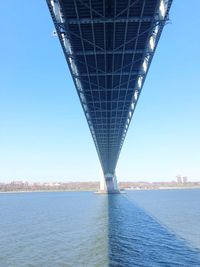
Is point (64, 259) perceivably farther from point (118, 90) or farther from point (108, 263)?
point (118, 90)

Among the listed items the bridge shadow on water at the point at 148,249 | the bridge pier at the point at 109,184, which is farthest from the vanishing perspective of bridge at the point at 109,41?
the bridge pier at the point at 109,184

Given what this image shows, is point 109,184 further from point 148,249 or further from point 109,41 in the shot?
point 109,41

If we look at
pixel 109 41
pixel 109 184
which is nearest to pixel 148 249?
pixel 109 41

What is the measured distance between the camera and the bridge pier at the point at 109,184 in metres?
124

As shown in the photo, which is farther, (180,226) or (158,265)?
(180,226)

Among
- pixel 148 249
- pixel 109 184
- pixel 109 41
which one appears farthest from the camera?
pixel 109 184

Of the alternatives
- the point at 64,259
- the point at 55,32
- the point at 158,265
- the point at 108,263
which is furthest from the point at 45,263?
the point at 55,32

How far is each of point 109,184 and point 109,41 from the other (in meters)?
110

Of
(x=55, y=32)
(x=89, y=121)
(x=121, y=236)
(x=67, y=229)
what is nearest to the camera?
(x=55, y=32)

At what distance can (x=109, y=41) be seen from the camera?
22188 millimetres

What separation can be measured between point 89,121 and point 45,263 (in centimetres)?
2930

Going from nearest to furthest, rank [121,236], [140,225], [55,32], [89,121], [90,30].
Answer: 1. [55,32]
2. [90,30]
3. [121,236]
4. [140,225]
5. [89,121]

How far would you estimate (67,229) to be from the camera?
37281 millimetres

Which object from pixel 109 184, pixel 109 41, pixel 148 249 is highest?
pixel 109 41
